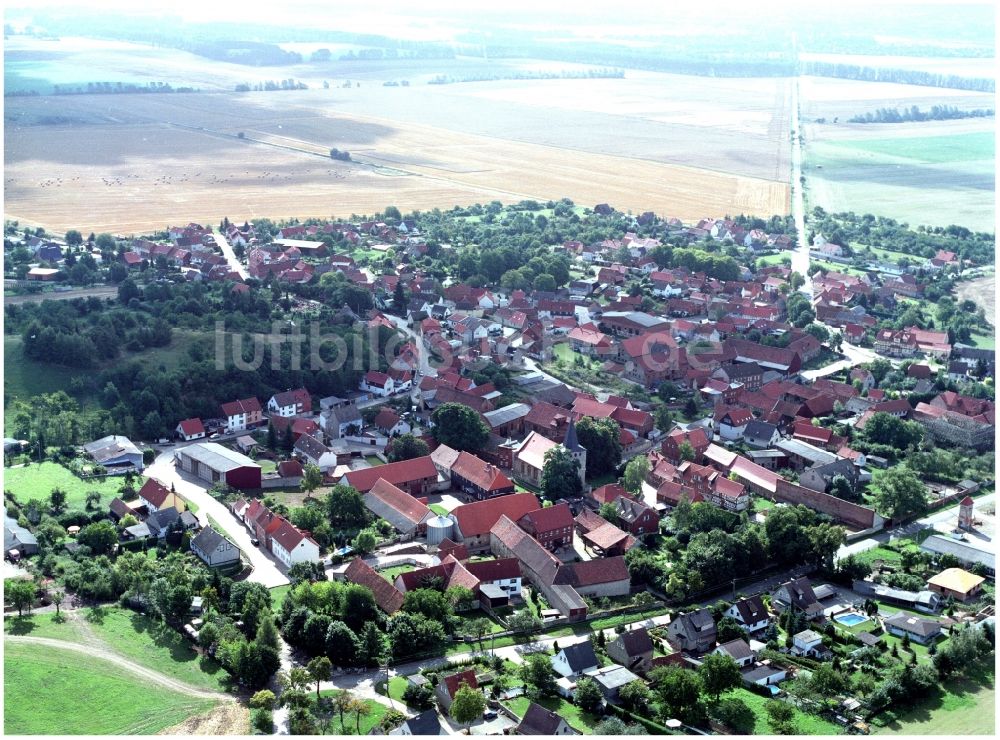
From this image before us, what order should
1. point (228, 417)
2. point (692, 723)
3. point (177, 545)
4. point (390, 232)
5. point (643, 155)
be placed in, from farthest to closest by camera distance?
point (643, 155)
point (390, 232)
point (228, 417)
point (177, 545)
point (692, 723)

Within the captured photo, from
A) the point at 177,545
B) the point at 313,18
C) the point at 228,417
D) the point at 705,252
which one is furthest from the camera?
the point at 313,18

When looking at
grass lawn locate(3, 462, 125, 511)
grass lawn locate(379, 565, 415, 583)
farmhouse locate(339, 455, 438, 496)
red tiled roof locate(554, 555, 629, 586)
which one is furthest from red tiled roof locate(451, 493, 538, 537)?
grass lawn locate(3, 462, 125, 511)

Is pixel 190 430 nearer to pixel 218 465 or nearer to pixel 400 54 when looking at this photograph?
pixel 218 465

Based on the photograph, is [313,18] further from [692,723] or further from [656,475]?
[692,723]

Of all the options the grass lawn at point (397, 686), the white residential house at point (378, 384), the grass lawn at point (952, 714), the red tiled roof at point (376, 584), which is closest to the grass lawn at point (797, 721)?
the grass lawn at point (952, 714)

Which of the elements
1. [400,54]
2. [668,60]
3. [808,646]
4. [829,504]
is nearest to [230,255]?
[829,504]

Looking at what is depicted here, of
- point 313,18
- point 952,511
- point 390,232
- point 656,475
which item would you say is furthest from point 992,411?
point 313,18

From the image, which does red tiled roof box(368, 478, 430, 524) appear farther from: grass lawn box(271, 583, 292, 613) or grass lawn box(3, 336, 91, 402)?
grass lawn box(3, 336, 91, 402)

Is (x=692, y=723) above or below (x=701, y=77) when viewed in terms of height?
below
